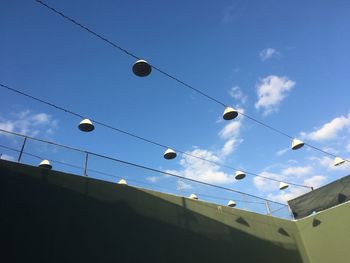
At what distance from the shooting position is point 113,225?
375 inches

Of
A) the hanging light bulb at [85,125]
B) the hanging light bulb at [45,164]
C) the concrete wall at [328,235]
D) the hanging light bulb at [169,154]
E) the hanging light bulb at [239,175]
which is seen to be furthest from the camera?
the concrete wall at [328,235]

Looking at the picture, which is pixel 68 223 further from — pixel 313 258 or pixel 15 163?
pixel 313 258

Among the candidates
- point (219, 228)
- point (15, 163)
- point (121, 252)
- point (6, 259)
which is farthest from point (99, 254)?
point (219, 228)

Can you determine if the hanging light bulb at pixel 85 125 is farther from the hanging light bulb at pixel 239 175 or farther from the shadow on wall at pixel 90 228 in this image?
the hanging light bulb at pixel 239 175

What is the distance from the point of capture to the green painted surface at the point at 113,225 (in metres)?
7.96

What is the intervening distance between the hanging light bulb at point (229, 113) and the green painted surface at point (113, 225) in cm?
338

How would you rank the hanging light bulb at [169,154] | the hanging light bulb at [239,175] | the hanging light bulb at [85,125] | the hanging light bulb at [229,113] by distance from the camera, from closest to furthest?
the hanging light bulb at [85,125], the hanging light bulb at [229,113], the hanging light bulb at [169,154], the hanging light bulb at [239,175]

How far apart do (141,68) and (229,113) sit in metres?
2.97

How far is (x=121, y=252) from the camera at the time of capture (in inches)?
364

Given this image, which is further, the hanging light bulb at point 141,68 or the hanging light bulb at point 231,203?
the hanging light bulb at point 231,203

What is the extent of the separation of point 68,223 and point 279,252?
908cm

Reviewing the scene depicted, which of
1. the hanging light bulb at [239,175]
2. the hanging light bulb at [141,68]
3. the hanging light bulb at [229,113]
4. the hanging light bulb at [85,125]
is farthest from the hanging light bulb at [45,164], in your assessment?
the hanging light bulb at [239,175]

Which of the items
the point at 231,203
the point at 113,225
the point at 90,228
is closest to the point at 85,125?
the point at 90,228

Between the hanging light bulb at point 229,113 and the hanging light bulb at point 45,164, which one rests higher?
the hanging light bulb at point 229,113
